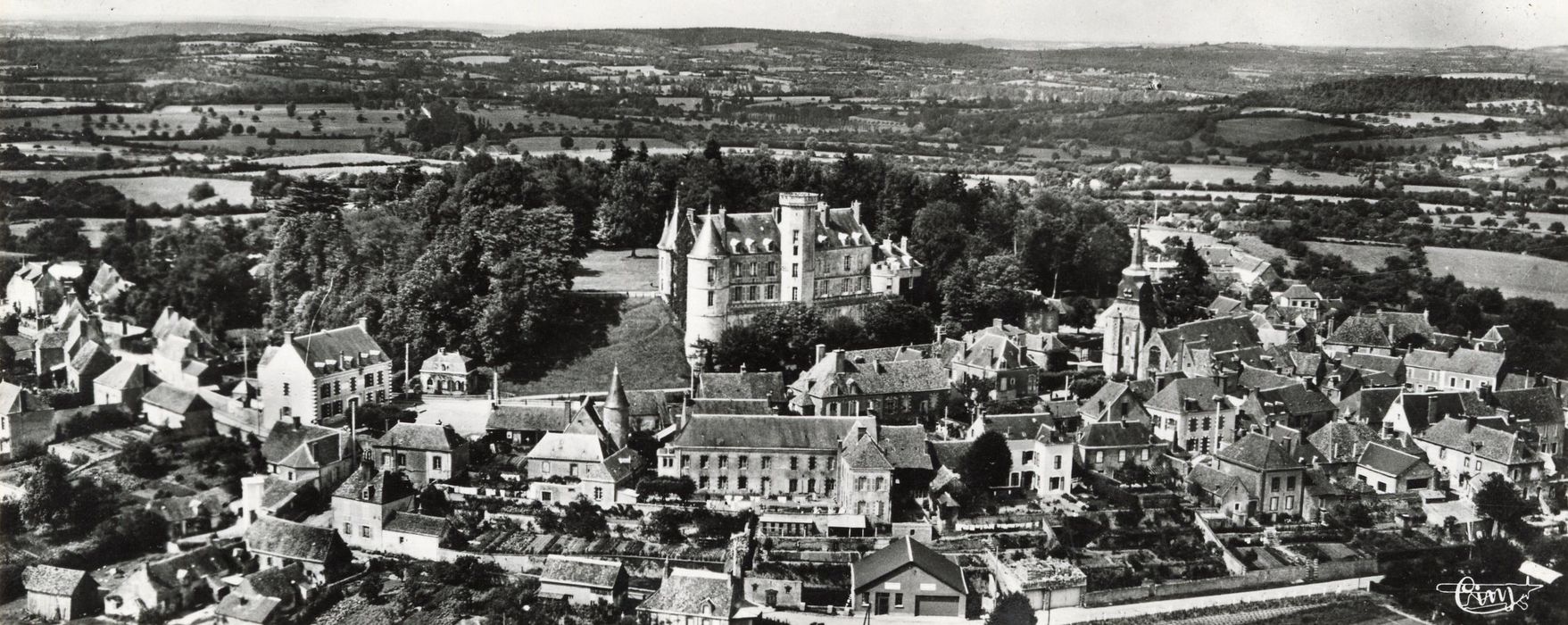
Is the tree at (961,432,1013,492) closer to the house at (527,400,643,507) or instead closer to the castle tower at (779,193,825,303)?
the house at (527,400,643,507)

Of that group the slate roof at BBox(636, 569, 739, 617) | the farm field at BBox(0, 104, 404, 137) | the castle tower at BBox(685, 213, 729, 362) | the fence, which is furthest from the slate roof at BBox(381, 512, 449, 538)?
the farm field at BBox(0, 104, 404, 137)

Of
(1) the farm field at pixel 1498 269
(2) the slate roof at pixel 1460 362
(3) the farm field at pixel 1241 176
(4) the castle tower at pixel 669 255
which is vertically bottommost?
(2) the slate roof at pixel 1460 362

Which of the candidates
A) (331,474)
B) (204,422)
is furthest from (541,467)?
(204,422)

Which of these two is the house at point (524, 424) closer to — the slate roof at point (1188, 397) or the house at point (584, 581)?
the house at point (584, 581)

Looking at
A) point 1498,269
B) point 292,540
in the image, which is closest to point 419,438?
point 292,540

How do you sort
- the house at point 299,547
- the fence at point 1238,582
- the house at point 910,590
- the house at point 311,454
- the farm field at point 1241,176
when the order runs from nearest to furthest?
the house at point 910,590 < the house at point 299,547 < the fence at point 1238,582 < the house at point 311,454 < the farm field at point 1241,176

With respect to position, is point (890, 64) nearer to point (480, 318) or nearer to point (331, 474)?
point (480, 318)

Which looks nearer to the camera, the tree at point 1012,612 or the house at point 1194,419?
the tree at point 1012,612

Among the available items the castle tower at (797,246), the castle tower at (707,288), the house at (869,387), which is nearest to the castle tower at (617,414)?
the house at (869,387)
